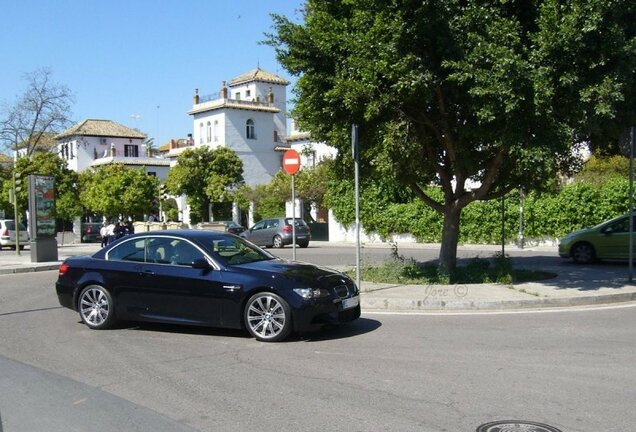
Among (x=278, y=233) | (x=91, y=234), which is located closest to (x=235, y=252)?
(x=278, y=233)

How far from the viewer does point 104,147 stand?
279 ft

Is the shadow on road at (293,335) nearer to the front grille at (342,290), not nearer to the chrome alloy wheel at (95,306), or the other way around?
the chrome alloy wheel at (95,306)

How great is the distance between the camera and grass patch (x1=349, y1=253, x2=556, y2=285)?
13484 millimetres

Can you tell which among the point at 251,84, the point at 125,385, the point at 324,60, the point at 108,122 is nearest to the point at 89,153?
the point at 108,122

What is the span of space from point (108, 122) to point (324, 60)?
8204 centimetres

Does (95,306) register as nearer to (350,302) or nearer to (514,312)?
(350,302)

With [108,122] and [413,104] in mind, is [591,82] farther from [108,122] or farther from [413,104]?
[108,122]

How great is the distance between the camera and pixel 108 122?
8850 centimetres

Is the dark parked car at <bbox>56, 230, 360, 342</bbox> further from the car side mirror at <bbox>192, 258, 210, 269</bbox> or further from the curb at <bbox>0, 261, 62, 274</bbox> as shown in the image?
the curb at <bbox>0, 261, 62, 274</bbox>

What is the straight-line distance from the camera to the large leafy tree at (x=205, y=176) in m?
54.7

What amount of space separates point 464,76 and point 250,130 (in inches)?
2249

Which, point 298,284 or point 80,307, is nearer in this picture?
point 298,284

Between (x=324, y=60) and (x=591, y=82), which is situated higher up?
(x=324, y=60)

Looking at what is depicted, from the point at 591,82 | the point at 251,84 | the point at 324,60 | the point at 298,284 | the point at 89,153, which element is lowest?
the point at 298,284
